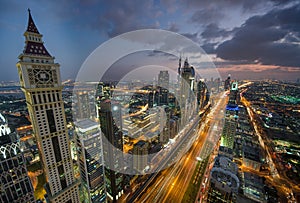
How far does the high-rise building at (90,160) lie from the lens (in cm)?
871

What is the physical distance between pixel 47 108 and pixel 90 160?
5419 mm

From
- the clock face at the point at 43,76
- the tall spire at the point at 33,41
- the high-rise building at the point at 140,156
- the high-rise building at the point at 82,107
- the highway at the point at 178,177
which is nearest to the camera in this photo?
the tall spire at the point at 33,41

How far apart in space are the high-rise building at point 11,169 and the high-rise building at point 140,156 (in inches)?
360

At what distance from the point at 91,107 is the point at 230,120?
27889mm

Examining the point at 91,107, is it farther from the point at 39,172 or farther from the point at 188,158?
the point at 188,158

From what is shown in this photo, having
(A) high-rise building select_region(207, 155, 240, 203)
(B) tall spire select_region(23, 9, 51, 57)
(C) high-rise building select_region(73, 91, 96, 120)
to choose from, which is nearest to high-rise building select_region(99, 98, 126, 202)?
(B) tall spire select_region(23, 9, 51, 57)

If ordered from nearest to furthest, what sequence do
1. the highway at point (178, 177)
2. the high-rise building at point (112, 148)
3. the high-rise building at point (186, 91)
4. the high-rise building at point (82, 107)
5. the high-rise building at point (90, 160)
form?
the high-rise building at point (90, 160) < the high-rise building at point (112, 148) < the highway at point (178, 177) < the high-rise building at point (82, 107) < the high-rise building at point (186, 91)

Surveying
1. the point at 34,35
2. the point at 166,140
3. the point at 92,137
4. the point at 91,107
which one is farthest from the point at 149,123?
the point at 34,35

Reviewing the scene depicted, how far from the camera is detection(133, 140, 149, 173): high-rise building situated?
13.6 meters

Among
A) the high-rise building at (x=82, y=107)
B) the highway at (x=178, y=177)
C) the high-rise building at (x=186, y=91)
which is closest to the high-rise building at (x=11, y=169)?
the highway at (x=178, y=177)

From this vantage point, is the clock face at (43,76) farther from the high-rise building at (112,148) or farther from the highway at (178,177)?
the highway at (178,177)

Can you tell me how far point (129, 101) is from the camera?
1432 inches

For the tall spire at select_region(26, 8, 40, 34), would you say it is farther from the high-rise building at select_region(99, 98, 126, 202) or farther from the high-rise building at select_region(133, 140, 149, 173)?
the high-rise building at select_region(133, 140, 149, 173)

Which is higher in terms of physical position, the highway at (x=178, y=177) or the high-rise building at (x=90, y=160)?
the high-rise building at (x=90, y=160)
